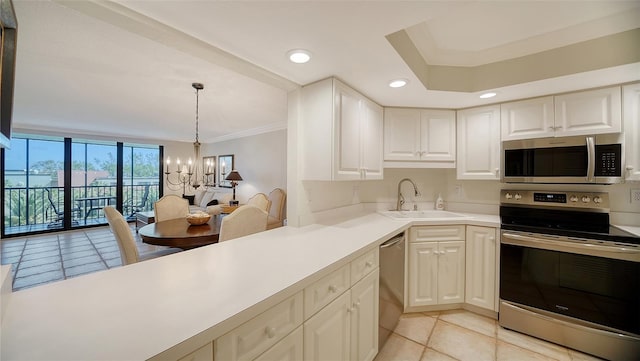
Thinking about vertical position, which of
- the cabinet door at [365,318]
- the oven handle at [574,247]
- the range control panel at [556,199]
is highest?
the range control panel at [556,199]

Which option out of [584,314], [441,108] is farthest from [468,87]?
[584,314]

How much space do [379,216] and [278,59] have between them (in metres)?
1.73

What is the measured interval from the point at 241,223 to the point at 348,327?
1.30m

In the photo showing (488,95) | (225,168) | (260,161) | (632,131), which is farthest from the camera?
(225,168)

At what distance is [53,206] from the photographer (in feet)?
18.7

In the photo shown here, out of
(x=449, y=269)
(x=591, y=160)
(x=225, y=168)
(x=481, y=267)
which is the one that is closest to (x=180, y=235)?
(x=449, y=269)

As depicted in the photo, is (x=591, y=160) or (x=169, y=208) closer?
(x=591, y=160)

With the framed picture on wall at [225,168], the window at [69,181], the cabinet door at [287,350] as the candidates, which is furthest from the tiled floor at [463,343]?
the window at [69,181]

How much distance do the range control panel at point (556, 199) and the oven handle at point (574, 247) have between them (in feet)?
1.66

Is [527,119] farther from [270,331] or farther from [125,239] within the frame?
[125,239]

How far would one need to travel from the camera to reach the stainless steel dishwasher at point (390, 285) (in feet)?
6.00

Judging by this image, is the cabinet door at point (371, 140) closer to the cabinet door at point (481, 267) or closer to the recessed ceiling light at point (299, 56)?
the recessed ceiling light at point (299, 56)

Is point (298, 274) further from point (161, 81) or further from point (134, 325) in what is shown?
point (161, 81)

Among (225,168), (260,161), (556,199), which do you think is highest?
(260,161)
